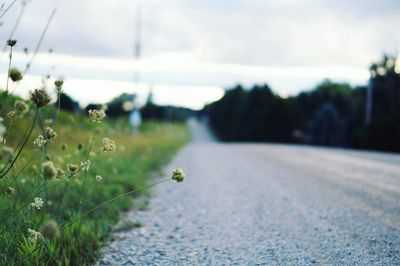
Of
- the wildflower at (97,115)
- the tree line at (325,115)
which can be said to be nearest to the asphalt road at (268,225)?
the wildflower at (97,115)

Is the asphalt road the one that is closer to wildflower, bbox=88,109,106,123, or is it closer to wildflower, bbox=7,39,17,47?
wildflower, bbox=88,109,106,123

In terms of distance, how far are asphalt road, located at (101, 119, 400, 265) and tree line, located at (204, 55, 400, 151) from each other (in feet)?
56.7

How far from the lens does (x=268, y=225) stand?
417cm

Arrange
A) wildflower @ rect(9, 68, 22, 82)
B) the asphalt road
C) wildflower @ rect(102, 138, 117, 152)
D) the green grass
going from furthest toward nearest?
the asphalt road < the green grass < wildflower @ rect(102, 138, 117, 152) < wildflower @ rect(9, 68, 22, 82)

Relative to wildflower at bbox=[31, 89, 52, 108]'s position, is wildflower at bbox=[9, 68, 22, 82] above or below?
above

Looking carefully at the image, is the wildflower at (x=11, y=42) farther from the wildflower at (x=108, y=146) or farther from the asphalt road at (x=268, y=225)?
the asphalt road at (x=268, y=225)

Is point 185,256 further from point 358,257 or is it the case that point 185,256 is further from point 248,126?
point 248,126

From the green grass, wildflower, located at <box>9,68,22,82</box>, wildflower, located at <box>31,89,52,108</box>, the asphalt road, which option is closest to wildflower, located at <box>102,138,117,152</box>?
the green grass

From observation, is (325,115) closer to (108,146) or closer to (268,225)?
(268,225)

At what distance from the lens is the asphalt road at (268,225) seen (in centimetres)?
315

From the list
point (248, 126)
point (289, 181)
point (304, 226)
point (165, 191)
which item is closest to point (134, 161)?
point (165, 191)

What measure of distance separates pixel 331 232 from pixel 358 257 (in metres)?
0.81

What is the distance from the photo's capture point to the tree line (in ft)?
78.6

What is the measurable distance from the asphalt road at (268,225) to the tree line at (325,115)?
17.3 meters
